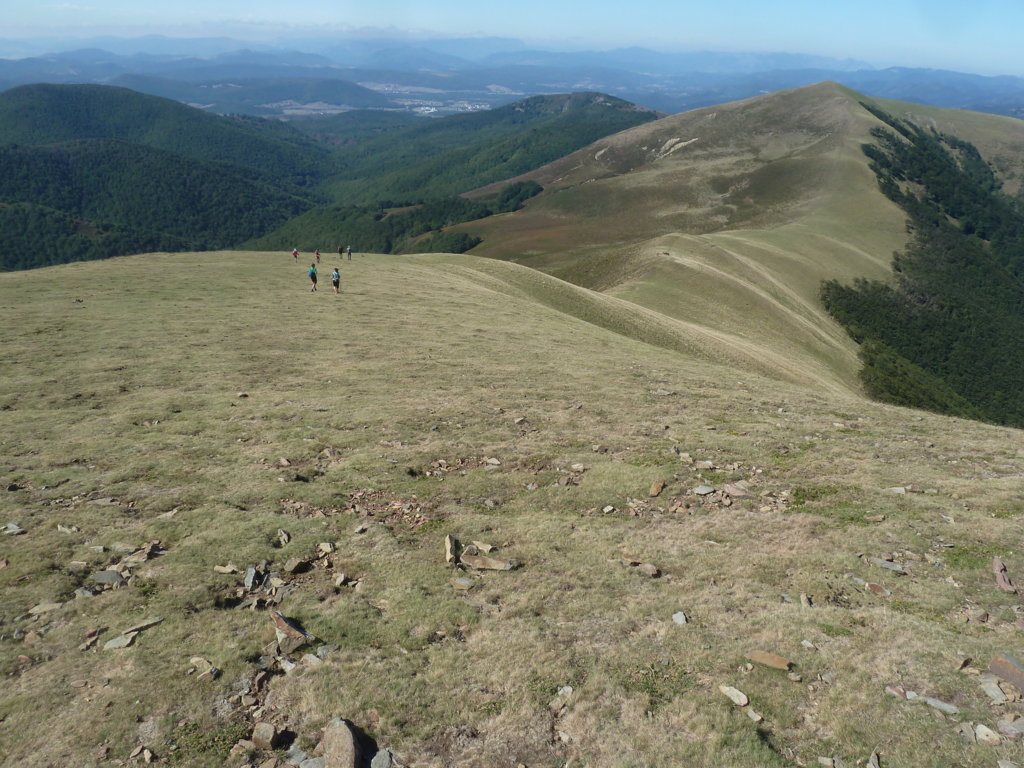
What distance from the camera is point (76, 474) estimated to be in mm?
16469

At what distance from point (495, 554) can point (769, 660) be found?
20.9 feet

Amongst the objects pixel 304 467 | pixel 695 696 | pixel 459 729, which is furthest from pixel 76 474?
pixel 695 696

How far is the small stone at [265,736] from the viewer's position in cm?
847

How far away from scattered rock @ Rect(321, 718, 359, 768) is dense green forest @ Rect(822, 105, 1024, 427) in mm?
68237

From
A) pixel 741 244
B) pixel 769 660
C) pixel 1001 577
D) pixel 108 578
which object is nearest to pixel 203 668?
pixel 108 578

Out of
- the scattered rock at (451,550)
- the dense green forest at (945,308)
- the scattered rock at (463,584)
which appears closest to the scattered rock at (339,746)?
the scattered rock at (463,584)

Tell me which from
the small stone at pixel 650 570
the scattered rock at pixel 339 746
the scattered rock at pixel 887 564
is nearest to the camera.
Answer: the scattered rock at pixel 339 746

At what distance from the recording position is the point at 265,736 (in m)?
8.59

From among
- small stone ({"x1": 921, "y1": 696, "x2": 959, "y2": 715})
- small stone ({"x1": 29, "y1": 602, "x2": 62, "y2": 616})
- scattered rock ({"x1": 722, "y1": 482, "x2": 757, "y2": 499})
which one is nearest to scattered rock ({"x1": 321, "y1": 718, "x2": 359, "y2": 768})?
small stone ({"x1": 29, "y1": 602, "x2": 62, "y2": 616})

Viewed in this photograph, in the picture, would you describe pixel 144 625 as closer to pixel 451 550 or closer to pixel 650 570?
pixel 451 550

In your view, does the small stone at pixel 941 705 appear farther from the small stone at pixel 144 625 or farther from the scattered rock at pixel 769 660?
the small stone at pixel 144 625

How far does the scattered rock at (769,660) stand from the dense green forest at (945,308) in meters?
62.5

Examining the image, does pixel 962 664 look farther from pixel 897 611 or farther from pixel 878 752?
pixel 878 752

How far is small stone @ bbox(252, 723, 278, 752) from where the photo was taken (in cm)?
847
